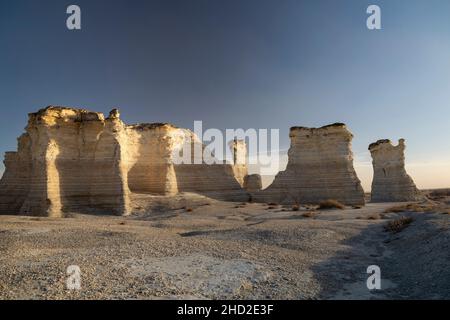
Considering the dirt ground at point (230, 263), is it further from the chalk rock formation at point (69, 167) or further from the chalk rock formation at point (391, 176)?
the chalk rock formation at point (391, 176)

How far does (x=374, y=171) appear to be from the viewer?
4219 cm

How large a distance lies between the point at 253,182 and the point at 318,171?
9969 millimetres

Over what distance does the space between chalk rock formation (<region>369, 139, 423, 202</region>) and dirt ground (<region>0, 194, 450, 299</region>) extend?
93.6 ft

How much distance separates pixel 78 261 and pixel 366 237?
1089 cm

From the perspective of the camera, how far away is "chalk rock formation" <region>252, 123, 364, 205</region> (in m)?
31.2

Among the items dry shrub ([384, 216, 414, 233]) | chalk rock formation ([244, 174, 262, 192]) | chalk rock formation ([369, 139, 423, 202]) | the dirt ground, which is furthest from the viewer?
chalk rock formation ([244, 174, 262, 192])

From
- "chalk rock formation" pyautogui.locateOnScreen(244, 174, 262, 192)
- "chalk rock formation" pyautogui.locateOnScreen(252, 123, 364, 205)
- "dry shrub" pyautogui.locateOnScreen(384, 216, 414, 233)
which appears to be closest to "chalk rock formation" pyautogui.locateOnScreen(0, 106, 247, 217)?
"chalk rock formation" pyautogui.locateOnScreen(252, 123, 364, 205)

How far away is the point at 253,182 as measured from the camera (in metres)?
40.3

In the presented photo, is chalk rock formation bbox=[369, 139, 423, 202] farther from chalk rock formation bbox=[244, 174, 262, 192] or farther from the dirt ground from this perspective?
the dirt ground

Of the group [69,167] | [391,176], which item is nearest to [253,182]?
[391,176]

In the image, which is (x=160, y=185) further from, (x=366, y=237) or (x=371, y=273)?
(x=371, y=273)

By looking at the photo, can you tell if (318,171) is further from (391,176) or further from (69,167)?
(69,167)

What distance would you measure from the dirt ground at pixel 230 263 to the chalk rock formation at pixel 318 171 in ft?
58.9
